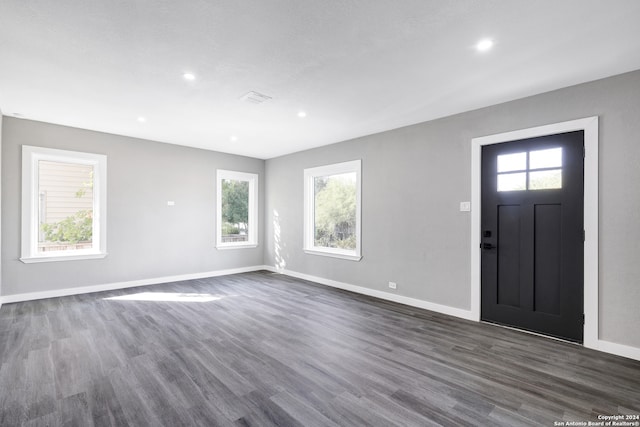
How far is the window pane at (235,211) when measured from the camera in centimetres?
679

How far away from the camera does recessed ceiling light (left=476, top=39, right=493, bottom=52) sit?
2375 mm

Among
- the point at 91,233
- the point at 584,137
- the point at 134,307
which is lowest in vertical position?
the point at 134,307

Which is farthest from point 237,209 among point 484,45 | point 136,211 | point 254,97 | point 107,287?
point 484,45

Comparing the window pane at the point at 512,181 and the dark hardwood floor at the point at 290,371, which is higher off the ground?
the window pane at the point at 512,181

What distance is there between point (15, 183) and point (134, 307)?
2589mm

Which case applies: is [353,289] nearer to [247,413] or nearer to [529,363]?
[529,363]

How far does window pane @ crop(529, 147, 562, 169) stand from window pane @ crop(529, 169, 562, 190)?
7 centimetres

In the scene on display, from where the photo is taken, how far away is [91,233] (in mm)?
5207

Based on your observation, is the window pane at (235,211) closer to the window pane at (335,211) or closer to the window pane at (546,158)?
the window pane at (335,211)

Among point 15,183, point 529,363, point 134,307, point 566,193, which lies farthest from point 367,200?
point 15,183

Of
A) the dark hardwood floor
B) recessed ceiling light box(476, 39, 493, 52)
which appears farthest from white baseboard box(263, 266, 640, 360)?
recessed ceiling light box(476, 39, 493, 52)

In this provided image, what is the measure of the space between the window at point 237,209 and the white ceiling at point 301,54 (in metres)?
2.67

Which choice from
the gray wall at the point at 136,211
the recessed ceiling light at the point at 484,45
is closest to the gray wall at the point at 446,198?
the recessed ceiling light at the point at 484,45

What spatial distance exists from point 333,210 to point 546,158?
137 inches
